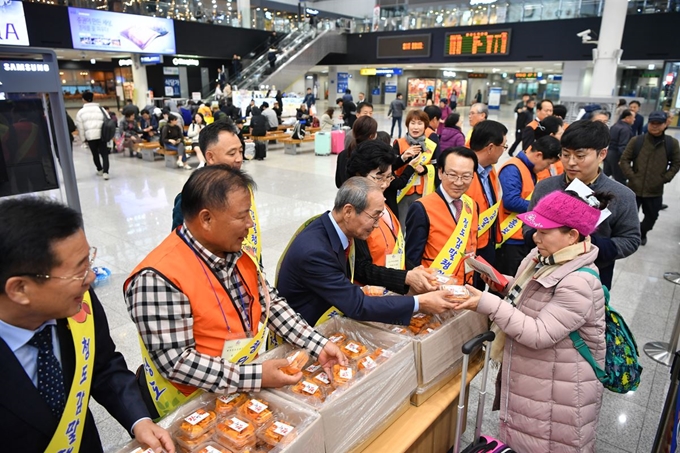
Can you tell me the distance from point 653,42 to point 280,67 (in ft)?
51.4

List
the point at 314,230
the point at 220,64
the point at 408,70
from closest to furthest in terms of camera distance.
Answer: the point at 314,230, the point at 220,64, the point at 408,70

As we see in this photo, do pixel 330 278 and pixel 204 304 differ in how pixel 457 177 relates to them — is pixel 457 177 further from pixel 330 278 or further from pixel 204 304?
pixel 204 304

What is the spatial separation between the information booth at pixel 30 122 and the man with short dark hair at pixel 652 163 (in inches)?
252

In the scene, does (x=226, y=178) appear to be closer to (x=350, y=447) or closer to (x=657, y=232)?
(x=350, y=447)

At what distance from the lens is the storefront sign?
2167 centimetres

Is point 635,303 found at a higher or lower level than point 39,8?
lower

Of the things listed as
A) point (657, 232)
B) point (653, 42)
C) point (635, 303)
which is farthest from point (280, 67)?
point (635, 303)

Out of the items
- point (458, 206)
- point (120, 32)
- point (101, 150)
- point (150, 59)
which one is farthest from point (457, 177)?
point (150, 59)

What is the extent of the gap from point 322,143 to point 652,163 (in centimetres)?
863

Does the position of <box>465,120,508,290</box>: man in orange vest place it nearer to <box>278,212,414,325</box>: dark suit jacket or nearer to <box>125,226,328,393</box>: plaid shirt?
<box>278,212,414,325</box>: dark suit jacket

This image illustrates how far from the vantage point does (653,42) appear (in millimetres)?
16203

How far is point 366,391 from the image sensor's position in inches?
61.4

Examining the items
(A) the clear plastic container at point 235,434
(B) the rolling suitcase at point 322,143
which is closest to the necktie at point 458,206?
(A) the clear plastic container at point 235,434

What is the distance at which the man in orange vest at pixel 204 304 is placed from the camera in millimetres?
1426
